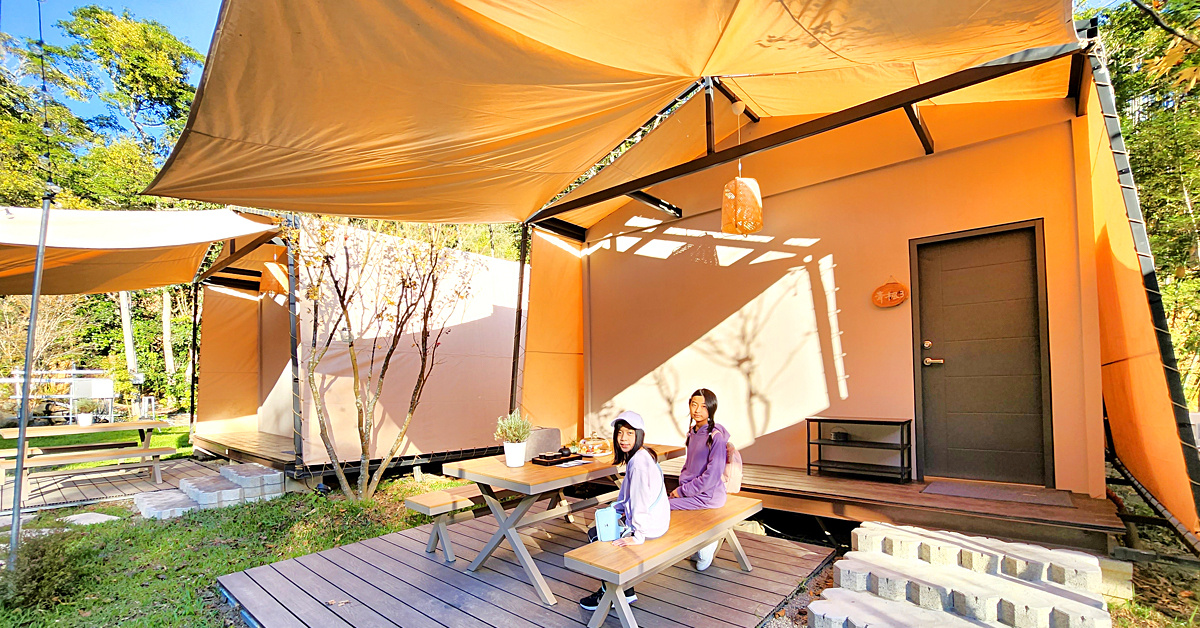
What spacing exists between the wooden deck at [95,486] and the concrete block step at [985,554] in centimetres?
682

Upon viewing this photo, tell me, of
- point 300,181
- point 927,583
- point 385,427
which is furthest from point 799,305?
point 385,427

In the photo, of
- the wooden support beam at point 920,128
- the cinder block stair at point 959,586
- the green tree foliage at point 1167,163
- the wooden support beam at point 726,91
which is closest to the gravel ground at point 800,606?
the cinder block stair at point 959,586

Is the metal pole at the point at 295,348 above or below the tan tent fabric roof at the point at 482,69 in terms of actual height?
below

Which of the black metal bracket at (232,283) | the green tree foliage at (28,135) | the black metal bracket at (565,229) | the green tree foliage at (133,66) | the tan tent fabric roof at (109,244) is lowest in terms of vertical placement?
the tan tent fabric roof at (109,244)

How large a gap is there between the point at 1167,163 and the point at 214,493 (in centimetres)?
906

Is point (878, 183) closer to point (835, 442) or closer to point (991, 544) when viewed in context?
point (835, 442)

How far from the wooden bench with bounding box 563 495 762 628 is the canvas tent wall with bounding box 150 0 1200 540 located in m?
2.12

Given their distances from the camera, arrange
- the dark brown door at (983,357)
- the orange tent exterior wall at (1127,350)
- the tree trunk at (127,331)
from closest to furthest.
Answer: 1. the orange tent exterior wall at (1127,350)
2. the dark brown door at (983,357)
3. the tree trunk at (127,331)

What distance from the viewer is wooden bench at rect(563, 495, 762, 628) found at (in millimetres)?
2365

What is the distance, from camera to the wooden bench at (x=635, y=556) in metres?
2.37

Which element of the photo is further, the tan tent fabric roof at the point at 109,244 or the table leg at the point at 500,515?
the tan tent fabric roof at the point at 109,244

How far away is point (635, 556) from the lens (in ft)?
8.15

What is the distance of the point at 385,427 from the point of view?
255 inches

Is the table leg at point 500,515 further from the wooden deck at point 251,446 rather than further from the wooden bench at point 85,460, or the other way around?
the wooden bench at point 85,460
